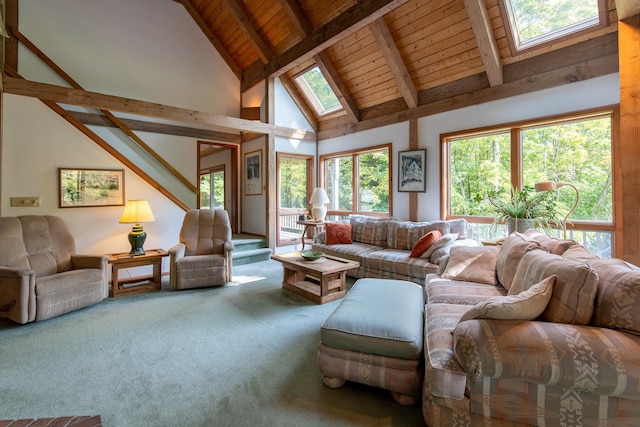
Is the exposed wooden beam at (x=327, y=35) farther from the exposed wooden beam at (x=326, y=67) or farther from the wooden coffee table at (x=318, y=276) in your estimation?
the wooden coffee table at (x=318, y=276)

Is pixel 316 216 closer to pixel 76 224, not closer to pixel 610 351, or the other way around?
pixel 76 224

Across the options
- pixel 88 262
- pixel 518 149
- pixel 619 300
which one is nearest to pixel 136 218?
pixel 88 262

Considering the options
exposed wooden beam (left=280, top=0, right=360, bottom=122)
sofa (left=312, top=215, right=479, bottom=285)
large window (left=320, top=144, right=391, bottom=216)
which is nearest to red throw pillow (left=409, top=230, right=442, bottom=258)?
sofa (left=312, top=215, right=479, bottom=285)

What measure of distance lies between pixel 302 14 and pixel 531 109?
144 inches

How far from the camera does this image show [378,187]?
5.73 meters

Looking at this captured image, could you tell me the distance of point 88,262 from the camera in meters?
3.33

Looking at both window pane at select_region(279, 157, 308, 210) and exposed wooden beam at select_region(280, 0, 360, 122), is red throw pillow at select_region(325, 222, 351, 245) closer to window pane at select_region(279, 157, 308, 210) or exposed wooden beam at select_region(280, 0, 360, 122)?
window pane at select_region(279, 157, 308, 210)

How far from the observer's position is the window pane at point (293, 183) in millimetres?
6352

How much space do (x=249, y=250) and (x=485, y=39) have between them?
4803mm

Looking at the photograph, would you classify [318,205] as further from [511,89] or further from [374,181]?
[511,89]

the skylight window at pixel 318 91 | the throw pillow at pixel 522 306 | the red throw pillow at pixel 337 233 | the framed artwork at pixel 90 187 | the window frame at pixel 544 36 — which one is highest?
the skylight window at pixel 318 91

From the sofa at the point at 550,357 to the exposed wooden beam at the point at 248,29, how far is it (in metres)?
5.70

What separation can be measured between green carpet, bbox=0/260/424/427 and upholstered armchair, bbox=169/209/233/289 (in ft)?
1.95

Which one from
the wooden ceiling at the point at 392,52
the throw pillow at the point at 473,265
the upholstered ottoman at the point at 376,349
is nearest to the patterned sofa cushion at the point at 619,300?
the upholstered ottoman at the point at 376,349
